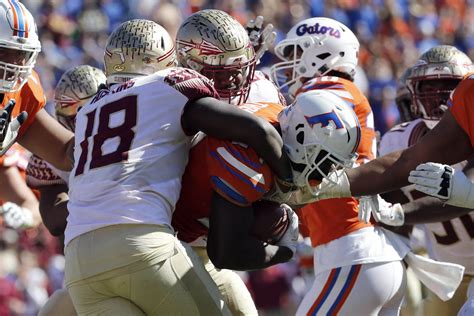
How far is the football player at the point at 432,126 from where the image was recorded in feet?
20.3

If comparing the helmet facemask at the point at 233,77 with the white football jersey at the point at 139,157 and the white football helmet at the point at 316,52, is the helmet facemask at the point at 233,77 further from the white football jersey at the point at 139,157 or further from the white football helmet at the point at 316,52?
the white football helmet at the point at 316,52

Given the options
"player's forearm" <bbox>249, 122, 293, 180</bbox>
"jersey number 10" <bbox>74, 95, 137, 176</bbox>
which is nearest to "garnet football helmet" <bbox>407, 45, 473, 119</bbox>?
"player's forearm" <bbox>249, 122, 293, 180</bbox>

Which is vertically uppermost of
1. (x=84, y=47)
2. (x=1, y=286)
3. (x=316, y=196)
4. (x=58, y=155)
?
(x=316, y=196)

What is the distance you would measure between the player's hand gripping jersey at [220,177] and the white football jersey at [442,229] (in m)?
2.23

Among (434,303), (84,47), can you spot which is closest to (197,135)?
(434,303)

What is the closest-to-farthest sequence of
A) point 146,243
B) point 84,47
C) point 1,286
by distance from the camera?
point 146,243 → point 1,286 → point 84,47

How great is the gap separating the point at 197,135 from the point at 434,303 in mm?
2823

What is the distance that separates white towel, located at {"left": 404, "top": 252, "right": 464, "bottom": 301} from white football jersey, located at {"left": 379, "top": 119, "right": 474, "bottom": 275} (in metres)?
0.60

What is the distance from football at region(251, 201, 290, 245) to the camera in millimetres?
4125

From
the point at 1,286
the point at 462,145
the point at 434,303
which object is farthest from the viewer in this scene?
the point at 1,286

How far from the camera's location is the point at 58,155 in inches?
206

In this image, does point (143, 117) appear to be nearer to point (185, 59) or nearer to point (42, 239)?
point (185, 59)

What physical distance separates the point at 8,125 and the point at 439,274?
2.29 meters

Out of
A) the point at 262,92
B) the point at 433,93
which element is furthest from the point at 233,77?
the point at 433,93
